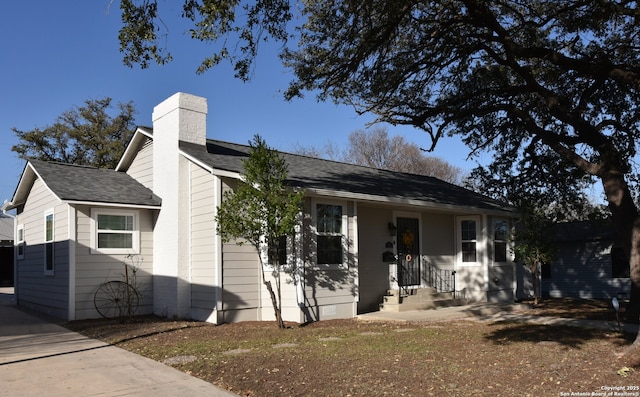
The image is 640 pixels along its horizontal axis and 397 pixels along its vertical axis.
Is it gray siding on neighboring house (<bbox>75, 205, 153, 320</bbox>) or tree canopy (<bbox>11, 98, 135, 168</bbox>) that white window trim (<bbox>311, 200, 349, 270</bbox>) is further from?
tree canopy (<bbox>11, 98, 135, 168</bbox>)

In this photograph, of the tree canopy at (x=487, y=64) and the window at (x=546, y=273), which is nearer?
the tree canopy at (x=487, y=64)

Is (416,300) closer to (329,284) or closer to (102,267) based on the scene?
(329,284)

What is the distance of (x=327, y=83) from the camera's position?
1114 centimetres

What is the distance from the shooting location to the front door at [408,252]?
14289 mm

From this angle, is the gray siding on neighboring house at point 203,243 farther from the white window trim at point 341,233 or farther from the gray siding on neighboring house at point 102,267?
the white window trim at point 341,233

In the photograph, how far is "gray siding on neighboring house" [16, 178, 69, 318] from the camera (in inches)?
494

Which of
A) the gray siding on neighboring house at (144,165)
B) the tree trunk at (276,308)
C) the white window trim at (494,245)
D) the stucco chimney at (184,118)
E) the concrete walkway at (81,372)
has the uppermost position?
the stucco chimney at (184,118)

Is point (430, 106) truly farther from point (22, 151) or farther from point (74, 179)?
point (22, 151)

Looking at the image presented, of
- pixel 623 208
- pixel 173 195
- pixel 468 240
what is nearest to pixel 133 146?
pixel 173 195

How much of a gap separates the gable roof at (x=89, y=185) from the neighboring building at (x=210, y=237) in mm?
41

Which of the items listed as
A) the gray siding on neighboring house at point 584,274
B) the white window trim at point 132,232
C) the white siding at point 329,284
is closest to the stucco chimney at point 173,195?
the white window trim at point 132,232

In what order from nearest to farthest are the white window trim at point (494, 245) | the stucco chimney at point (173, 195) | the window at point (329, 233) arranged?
the window at point (329, 233) → the stucco chimney at point (173, 195) → the white window trim at point (494, 245)

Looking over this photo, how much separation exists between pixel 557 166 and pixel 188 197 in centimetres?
958

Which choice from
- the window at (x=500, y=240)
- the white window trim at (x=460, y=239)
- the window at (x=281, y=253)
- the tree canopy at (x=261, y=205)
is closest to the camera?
the tree canopy at (x=261, y=205)
